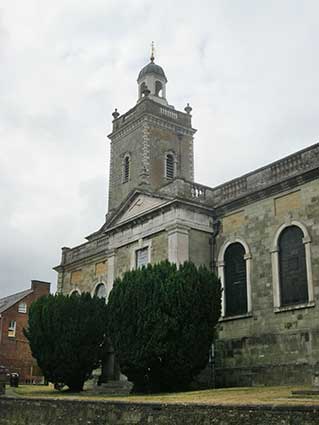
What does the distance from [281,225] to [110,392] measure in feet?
31.5

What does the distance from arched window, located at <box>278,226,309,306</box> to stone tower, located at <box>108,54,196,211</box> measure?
50.4 feet

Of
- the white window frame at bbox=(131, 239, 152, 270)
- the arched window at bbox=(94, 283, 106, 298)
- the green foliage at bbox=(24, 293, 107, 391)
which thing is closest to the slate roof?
the arched window at bbox=(94, 283, 106, 298)

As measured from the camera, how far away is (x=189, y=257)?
24766 mm

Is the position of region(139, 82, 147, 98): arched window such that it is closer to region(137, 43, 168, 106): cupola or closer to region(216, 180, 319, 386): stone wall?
region(137, 43, 168, 106): cupola

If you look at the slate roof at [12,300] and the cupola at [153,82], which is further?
the slate roof at [12,300]

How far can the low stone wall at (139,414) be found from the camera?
10.7 metres

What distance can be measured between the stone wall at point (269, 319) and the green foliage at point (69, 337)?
19.6 ft

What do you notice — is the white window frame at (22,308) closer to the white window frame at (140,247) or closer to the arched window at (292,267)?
the white window frame at (140,247)

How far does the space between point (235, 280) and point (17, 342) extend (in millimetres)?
28493

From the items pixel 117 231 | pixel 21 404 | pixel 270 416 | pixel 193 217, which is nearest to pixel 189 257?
pixel 193 217

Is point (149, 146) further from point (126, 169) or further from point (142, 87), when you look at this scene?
point (142, 87)

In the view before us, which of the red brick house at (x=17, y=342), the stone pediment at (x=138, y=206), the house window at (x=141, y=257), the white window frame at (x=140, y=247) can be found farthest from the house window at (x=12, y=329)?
the house window at (x=141, y=257)

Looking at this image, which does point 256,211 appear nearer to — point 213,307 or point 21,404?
point 213,307

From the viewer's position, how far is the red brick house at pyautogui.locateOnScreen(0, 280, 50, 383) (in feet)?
151
